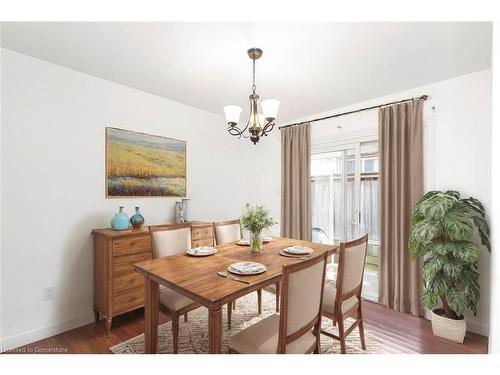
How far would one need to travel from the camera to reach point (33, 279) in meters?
2.22

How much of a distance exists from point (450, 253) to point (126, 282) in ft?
10.2

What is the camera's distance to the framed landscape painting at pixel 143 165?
8.96 feet

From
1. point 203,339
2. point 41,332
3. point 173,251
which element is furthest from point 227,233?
point 41,332

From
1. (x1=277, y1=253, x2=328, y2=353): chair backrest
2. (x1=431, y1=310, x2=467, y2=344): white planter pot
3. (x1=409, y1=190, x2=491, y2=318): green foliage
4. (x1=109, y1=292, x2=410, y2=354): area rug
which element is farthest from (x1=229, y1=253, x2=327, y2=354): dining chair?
(x1=431, y1=310, x2=467, y2=344): white planter pot

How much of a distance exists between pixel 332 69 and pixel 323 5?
129 centimetres

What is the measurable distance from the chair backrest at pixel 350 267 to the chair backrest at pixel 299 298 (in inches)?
12.8

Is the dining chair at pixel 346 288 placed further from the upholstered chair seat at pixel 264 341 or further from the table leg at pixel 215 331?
the table leg at pixel 215 331

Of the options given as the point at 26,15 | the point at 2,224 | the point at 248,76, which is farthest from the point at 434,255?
the point at 2,224

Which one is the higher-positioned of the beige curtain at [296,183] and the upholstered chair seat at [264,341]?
the beige curtain at [296,183]

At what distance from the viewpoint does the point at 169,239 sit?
241cm

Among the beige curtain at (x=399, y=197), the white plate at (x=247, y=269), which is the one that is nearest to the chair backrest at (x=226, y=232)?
the white plate at (x=247, y=269)

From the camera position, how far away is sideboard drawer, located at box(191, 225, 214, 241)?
301 cm

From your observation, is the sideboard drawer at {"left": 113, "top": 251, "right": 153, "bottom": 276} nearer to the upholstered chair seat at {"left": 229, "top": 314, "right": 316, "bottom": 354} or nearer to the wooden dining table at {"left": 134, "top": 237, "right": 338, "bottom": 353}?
the wooden dining table at {"left": 134, "top": 237, "right": 338, "bottom": 353}

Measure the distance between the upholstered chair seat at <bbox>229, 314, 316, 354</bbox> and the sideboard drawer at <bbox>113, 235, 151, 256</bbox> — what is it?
147cm
